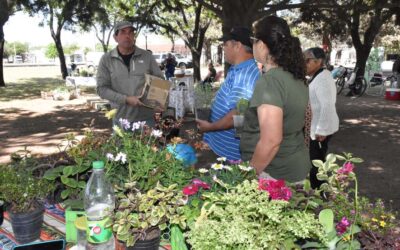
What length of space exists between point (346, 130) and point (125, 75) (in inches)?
271

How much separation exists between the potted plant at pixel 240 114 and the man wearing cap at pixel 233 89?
0.15 meters

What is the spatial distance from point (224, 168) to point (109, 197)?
20.2 inches

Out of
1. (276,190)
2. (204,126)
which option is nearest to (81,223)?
(276,190)

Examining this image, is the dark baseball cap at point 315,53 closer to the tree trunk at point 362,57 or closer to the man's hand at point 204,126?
the man's hand at point 204,126

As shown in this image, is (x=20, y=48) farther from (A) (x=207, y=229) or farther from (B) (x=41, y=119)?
(A) (x=207, y=229)

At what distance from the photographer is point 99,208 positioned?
1.68 m

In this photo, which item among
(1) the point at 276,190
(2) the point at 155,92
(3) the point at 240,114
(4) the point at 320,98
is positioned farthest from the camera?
(4) the point at 320,98

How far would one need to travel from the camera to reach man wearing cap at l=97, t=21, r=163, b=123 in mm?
3789

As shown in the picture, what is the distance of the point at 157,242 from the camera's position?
1600mm

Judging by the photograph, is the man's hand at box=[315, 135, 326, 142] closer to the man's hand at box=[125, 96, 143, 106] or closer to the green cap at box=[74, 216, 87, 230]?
the man's hand at box=[125, 96, 143, 106]

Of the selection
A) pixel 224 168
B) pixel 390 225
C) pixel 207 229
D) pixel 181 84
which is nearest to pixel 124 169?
pixel 224 168

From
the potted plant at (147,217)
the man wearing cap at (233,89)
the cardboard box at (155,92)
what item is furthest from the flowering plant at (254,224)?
the cardboard box at (155,92)

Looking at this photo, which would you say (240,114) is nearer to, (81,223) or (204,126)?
(204,126)

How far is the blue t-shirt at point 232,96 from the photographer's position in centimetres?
274
